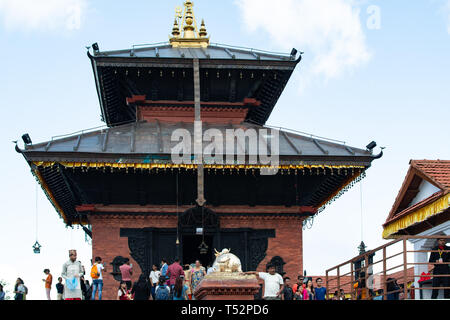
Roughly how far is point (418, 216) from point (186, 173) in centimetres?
702

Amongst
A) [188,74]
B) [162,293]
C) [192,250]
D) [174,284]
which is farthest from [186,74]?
[162,293]

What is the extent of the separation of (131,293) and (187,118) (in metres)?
8.16

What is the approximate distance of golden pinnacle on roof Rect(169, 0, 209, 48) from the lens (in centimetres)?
3212

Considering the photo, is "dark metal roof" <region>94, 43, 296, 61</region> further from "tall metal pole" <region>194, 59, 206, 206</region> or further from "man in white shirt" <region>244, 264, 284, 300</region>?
"man in white shirt" <region>244, 264, 284, 300</region>

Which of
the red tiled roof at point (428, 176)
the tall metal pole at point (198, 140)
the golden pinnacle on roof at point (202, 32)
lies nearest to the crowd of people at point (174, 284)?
the red tiled roof at point (428, 176)

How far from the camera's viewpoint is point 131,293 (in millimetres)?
22516

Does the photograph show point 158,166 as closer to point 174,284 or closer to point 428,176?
point 174,284

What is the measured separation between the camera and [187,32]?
108 feet

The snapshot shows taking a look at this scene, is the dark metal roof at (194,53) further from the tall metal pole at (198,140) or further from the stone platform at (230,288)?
the stone platform at (230,288)

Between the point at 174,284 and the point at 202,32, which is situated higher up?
the point at 202,32

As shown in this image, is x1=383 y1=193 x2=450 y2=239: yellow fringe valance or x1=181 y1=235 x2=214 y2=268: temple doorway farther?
x1=181 y1=235 x2=214 y2=268: temple doorway

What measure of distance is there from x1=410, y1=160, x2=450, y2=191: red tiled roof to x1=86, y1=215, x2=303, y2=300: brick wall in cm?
552

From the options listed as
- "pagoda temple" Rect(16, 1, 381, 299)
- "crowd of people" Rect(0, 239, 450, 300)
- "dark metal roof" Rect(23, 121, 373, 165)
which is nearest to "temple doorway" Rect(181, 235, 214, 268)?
"pagoda temple" Rect(16, 1, 381, 299)
